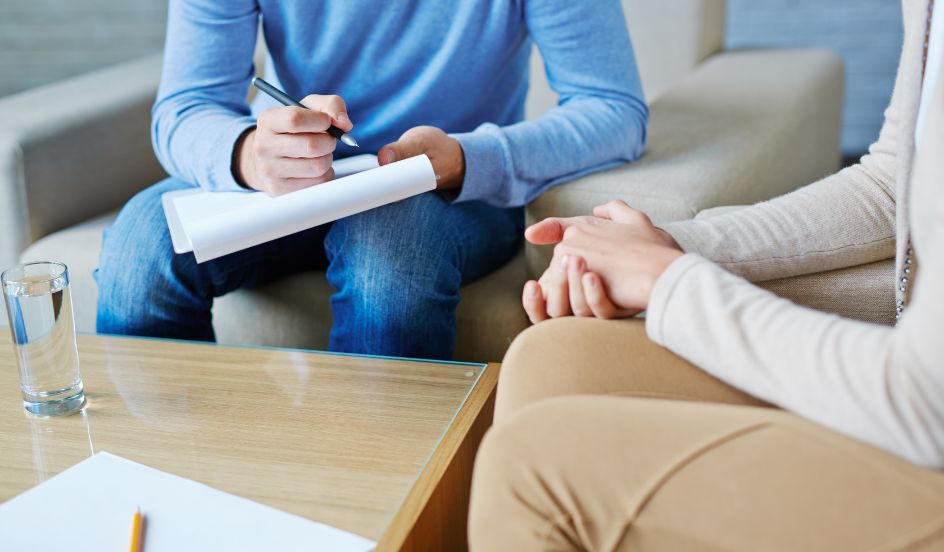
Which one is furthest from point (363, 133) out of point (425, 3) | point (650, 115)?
point (650, 115)

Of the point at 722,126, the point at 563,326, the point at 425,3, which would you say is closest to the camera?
the point at 563,326

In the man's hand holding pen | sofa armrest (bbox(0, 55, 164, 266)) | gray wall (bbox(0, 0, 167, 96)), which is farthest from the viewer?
gray wall (bbox(0, 0, 167, 96))

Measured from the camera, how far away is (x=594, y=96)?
1.31 meters

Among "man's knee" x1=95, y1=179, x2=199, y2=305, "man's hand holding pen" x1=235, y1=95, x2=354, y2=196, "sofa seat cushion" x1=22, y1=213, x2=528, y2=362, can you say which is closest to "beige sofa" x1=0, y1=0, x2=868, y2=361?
"sofa seat cushion" x1=22, y1=213, x2=528, y2=362

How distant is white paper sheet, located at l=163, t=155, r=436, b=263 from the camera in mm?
899

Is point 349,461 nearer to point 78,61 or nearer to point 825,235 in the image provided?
point 825,235

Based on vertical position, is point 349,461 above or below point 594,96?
below

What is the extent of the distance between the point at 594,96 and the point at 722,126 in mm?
250

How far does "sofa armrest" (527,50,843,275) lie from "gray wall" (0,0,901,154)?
52.9 inches

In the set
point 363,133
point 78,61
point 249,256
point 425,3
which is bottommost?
point 78,61

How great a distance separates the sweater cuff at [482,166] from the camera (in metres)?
1.15

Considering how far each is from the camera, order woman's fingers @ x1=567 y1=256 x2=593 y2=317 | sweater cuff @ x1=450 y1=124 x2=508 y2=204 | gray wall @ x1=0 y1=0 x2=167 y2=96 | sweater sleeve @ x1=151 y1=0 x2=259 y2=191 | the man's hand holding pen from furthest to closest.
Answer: gray wall @ x1=0 y1=0 x2=167 y2=96 < sweater sleeve @ x1=151 y1=0 x2=259 y2=191 < sweater cuff @ x1=450 y1=124 x2=508 y2=204 < the man's hand holding pen < woman's fingers @ x1=567 y1=256 x2=593 y2=317

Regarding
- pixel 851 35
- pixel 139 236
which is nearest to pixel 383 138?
pixel 139 236

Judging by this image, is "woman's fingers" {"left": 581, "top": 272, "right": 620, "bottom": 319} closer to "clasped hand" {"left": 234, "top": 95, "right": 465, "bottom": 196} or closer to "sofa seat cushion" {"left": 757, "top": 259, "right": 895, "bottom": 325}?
"sofa seat cushion" {"left": 757, "top": 259, "right": 895, "bottom": 325}
